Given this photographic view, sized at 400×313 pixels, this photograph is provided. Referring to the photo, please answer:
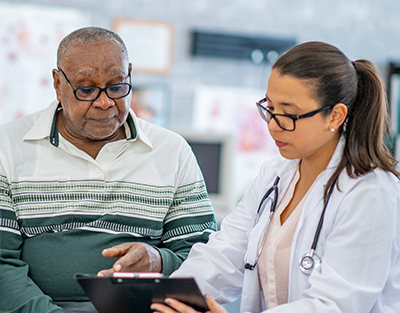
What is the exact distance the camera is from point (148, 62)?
12.3 ft

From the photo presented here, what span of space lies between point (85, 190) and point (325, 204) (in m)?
0.80

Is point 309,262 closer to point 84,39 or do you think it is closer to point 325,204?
point 325,204

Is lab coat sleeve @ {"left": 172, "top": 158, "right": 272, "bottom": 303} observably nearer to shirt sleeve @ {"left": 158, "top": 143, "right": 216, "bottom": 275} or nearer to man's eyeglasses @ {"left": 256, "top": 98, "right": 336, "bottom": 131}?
shirt sleeve @ {"left": 158, "top": 143, "right": 216, "bottom": 275}

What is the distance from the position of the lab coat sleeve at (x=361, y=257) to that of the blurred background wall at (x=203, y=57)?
2.47m

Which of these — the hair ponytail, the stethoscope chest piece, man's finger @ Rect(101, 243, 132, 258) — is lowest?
man's finger @ Rect(101, 243, 132, 258)

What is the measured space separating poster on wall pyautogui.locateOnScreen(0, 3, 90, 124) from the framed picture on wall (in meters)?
0.35

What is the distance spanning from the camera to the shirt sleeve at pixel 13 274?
1329 millimetres

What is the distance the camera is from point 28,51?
3.54 meters

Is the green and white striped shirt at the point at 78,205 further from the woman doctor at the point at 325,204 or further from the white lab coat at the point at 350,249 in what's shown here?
the white lab coat at the point at 350,249

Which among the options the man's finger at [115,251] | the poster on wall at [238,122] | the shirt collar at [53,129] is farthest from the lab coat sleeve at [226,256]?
the poster on wall at [238,122]

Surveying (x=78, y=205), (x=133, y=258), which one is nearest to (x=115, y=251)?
(x=133, y=258)

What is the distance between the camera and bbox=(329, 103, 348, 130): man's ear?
1.17 m

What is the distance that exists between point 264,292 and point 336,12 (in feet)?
10.9

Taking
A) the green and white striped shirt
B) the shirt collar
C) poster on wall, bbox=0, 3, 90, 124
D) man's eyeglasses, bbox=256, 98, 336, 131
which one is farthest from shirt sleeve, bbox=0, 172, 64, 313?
poster on wall, bbox=0, 3, 90, 124
